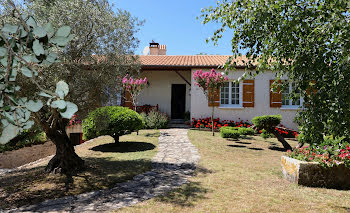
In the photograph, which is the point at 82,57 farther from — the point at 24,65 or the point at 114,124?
the point at 24,65

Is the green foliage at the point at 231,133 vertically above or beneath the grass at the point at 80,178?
above

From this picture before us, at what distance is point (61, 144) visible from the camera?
4969mm

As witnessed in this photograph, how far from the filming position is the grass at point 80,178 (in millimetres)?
3805

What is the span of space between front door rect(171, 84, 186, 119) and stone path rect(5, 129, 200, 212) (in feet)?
26.0

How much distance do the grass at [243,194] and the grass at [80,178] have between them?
1.34 meters

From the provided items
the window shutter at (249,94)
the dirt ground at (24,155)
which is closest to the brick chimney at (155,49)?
the window shutter at (249,94)

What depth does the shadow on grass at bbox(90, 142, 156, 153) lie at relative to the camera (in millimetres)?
7508

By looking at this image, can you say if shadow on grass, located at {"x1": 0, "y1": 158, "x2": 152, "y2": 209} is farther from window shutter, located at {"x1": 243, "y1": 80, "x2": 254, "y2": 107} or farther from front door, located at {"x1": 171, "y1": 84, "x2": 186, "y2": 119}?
front door, located at {"x1": 171, "y1": 84, "x2": 186, "y2": 119}

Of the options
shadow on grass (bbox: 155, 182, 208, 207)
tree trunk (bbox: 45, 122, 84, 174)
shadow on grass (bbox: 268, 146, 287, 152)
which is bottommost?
shadow on grass (bbox: 155, 182, 208, 207)

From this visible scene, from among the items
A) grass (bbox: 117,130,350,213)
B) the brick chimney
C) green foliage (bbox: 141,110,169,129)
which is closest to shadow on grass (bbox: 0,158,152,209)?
grass (bbox: 117,130,350,213)

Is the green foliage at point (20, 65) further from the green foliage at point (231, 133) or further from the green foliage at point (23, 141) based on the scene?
the green foliage at point (23, 141)

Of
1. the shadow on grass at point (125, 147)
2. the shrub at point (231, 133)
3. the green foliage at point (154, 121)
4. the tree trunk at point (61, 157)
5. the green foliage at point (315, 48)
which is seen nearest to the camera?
the green foliage at point (315, 48)

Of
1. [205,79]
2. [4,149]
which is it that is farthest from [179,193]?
[4,149]

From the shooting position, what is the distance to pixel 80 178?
458 centimetres
